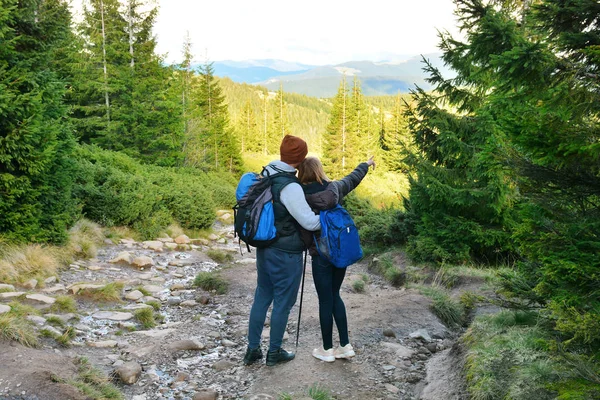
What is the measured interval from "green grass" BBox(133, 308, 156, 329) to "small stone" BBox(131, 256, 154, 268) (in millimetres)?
3726

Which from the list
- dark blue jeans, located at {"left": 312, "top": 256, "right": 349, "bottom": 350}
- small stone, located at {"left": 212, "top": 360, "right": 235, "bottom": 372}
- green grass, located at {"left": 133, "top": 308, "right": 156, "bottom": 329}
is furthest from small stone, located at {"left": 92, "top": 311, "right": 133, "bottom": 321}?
dark blue jeans, located at {"left": 312, "top": 256, "right": 349, "bottom": 350}

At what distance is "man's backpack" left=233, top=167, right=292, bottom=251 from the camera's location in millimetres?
4617

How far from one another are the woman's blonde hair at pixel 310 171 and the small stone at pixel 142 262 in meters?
7.03

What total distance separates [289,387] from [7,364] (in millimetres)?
2708

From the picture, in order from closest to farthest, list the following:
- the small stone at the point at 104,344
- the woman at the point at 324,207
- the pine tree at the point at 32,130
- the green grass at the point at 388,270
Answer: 1. the woman at the point at 324,207
2. the small stone at the point at 104,344
3. the pine tree at the point at 32,130
4. the green grass at the point at 388,270

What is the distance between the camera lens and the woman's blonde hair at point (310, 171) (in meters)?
4.70

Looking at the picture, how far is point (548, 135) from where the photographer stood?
2857mm

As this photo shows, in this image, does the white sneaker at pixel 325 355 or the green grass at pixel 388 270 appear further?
the green grass at pixel 388 270

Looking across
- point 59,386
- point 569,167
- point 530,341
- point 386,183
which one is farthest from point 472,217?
point 386,183

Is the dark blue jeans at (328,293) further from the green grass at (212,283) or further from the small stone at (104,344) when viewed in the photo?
the green grass at (212,283)

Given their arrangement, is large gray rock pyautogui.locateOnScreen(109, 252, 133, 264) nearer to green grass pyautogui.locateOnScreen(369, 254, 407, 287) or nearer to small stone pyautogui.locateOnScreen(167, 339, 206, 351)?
small stone pyautogui.locateOnScreen(167, 339, 206, 351)

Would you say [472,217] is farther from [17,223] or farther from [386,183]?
[386,183]

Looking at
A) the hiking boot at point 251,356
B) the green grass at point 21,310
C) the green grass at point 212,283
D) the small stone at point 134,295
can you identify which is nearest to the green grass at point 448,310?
the hiking boot at point 251,356

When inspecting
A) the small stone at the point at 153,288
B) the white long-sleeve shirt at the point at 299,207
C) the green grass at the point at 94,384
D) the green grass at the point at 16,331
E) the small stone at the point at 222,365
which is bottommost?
the small stone at the point at 153,288
